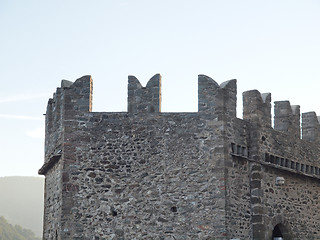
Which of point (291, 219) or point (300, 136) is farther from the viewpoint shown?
point (300, 136)

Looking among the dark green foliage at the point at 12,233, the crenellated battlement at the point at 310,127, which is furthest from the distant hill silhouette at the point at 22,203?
the crenellated battlement at the point at 310,127

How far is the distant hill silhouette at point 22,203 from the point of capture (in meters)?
106

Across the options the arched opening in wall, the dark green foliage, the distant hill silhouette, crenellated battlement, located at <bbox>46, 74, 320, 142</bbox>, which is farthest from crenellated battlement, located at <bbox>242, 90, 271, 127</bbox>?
the distant hill silhouette

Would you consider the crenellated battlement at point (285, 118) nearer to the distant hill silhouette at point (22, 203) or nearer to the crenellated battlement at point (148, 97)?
the crenellated battlement at point (148, 97)

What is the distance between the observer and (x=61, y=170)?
60.8 ft

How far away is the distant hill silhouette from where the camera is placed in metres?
106

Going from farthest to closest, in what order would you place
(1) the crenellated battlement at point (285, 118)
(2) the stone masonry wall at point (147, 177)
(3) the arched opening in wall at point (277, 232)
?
1. (1) the crenellated battlement at point (285, 118)
2. (3) the arched opening in wall at point (277, 232)
3. (2) the stone masonry wall at point (147, 177)

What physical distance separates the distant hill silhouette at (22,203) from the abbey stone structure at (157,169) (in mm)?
81604

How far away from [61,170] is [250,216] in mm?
5512

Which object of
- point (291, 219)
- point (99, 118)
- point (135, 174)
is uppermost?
point (99, 118)

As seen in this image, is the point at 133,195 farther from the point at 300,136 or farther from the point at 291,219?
the point at 300,136

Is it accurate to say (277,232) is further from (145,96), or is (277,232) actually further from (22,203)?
(22,203)

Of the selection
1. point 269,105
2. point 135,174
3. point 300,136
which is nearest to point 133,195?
point 135,174

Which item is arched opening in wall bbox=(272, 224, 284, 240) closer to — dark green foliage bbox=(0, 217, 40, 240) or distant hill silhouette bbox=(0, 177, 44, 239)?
dark green foliage bbox=(0, 217, 40, 240)
